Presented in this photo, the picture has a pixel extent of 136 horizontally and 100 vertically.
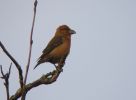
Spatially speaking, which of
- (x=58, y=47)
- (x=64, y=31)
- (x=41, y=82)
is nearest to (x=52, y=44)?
(x=58, y=47)

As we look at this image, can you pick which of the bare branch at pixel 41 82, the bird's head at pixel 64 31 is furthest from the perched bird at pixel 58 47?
the bare branch at pixel 41 82

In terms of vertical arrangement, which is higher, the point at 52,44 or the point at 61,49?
the point at 61,49

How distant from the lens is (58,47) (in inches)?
355

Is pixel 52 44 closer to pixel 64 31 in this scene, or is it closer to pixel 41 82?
pixel 64 31

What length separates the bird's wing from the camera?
29.7 ft

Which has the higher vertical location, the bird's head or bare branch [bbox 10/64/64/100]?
bare branch [bbox 10/64/64/100]

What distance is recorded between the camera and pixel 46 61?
8758 mm

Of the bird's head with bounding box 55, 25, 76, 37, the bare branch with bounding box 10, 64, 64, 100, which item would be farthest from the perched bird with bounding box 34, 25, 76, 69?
the bare branch with bounding box 10, 64, 64, 100

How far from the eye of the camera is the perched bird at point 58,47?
8.57 metres

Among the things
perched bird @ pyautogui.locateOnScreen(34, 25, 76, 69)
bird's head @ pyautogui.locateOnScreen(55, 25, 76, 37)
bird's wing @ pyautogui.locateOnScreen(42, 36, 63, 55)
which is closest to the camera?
perched bird @ pyautogui.locateOnScreen(34, 25, 76, 69)

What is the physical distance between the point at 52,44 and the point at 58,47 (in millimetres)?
437

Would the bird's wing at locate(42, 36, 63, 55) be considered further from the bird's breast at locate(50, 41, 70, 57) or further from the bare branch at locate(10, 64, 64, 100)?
the bare branch at locate(10, 64, 64, 100)

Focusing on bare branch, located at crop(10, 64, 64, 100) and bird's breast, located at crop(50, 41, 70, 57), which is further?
bird's breast, located at crop(50, 41, 70, 57)

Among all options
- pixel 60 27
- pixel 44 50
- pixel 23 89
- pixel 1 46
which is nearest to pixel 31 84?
pixel 23 89
